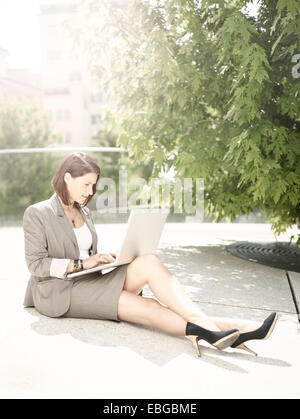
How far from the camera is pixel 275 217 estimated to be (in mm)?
6715

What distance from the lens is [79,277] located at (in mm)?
3352

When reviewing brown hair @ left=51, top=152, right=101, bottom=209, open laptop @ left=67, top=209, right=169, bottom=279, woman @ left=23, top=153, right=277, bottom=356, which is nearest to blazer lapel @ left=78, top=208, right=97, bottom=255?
woman @ left=23, top=153, right=277, bottom=356

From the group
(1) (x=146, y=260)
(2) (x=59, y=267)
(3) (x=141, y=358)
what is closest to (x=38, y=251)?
(2) (x=59, y=267)

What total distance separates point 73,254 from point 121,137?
3.10 meters

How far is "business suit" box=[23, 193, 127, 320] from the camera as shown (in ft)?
10.5

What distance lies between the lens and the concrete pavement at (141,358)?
7.80 feet

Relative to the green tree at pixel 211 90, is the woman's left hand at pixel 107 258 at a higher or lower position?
lower

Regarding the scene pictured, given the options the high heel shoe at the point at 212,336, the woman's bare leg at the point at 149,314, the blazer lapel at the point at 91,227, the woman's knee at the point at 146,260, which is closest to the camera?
the high heel shoe at the point at 212,336

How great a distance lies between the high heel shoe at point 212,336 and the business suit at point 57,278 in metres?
0.60

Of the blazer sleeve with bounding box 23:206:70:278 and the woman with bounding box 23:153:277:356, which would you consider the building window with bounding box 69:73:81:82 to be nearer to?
the woman with bounding box 23:153:277:356

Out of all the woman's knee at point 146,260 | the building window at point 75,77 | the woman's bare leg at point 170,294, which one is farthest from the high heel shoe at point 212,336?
the building window at point 75,77

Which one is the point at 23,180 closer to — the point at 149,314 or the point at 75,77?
the point at 149,314

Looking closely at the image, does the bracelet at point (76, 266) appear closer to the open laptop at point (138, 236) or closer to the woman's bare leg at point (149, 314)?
the open laptop at point (138, 236)

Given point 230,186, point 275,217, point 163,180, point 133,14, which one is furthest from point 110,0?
point 275,217
